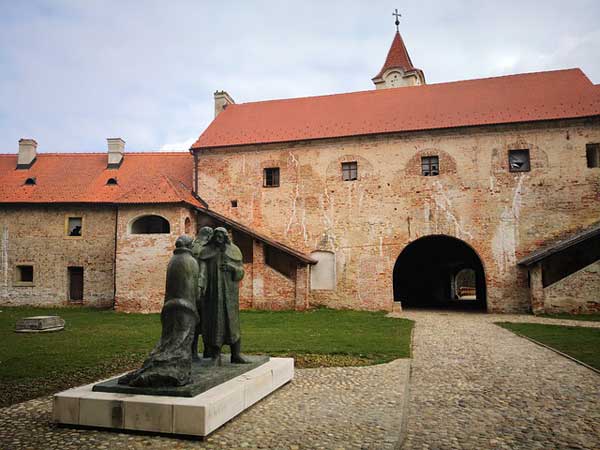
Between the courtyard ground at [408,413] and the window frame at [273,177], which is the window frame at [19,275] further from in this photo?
the courtyard ground at [408,413]

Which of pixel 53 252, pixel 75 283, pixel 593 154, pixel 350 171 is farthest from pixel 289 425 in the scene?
pixel 53 252

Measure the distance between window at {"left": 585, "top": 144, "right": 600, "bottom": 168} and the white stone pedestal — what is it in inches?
711

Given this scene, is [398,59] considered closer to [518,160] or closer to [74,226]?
[518,160]

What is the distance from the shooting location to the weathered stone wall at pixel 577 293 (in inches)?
652

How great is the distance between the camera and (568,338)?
448 inches

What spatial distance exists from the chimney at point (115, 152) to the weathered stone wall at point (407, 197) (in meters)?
5.53

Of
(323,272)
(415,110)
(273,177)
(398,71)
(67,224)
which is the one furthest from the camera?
(398,71)

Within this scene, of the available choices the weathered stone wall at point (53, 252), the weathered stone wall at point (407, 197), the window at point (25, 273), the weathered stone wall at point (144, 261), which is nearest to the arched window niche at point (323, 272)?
the weathered stone wall at point (407, 197)

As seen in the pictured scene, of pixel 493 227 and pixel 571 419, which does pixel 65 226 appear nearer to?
pixel 493 227

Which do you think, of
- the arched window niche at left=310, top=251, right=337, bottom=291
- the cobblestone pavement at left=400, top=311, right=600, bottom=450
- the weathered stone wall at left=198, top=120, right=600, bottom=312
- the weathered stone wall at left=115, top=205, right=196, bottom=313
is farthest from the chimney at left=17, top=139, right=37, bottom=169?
the cobblestone pavement at left=400, top=311, right=600, bottom=450

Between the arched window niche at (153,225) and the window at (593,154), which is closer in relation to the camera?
the window at (593,154)

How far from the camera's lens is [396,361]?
8797mm

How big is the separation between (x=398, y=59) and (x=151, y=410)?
30097 millimetres

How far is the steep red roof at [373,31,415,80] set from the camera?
30.7 metres
